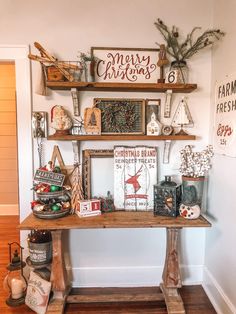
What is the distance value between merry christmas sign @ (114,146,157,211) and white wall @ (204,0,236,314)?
0.50 meters

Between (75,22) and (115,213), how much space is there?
1523 millimetres

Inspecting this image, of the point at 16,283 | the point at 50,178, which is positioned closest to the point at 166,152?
the point at 50,178

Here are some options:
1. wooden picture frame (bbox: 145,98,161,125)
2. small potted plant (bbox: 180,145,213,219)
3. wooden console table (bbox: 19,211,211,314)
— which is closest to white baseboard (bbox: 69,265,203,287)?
wooden console table (bbox: 19,211,211,314)

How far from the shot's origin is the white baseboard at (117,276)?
2209 mm

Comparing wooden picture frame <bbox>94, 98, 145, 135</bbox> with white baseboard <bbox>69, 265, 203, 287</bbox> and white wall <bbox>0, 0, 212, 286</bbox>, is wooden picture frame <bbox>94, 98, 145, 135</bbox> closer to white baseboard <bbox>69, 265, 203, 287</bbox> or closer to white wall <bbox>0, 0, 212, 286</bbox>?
white wall <bbox>0, 0, 212, 286</bbox>

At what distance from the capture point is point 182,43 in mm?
2092

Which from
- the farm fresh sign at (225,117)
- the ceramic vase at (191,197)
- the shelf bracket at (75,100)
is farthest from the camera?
the shelf bracket at (75,100)

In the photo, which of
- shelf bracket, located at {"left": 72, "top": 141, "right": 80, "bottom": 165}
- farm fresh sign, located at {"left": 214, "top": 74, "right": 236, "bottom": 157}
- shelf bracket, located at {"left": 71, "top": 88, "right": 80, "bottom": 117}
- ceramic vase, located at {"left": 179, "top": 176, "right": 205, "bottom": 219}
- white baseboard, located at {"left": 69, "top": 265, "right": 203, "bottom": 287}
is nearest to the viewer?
farm fresh sign, located at {"left": 214, "top": 74, "right": 236, "bottom": 157}

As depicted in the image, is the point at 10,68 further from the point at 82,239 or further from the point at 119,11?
the point at 82,239

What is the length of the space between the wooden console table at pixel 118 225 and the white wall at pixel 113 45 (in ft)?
0.80

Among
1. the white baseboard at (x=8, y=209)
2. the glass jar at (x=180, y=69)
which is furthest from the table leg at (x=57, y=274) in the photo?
the white baseboard at (x=8, y=209)

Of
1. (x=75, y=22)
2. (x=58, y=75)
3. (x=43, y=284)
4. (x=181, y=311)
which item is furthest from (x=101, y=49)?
(x=181, y=311)

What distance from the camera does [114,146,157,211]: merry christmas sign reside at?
6.74 ft

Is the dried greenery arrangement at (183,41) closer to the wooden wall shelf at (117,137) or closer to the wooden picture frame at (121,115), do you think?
the wooden picture frame at (121,115)
